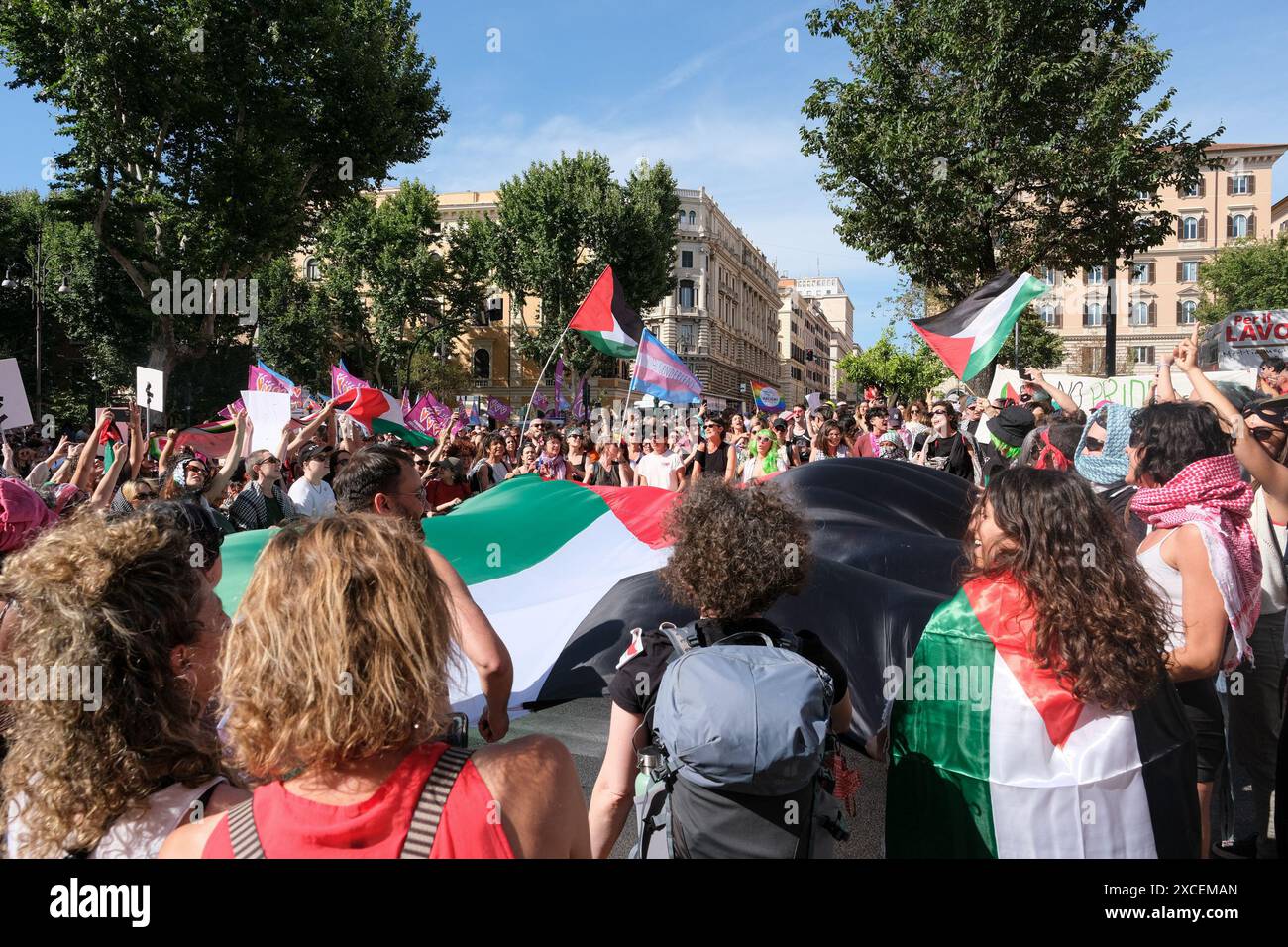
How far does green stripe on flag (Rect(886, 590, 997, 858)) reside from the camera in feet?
6.95

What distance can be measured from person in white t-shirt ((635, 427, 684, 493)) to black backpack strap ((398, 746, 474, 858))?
9.16 metres

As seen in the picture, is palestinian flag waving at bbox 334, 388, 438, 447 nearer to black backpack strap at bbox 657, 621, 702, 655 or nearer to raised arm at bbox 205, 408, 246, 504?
raised arm at bbox 205, 408, 246, 504

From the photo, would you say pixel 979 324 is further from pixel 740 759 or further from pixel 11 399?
pixel 11 399

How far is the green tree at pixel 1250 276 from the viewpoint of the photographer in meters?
38.5

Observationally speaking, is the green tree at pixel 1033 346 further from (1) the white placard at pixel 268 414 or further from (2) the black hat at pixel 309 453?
(2) the black hat at pixel 309 453

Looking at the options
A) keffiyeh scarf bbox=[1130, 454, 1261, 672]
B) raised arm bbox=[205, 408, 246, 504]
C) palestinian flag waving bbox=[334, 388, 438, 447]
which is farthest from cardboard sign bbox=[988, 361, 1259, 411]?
raised arm bbox=[205, 408, 246, 504]

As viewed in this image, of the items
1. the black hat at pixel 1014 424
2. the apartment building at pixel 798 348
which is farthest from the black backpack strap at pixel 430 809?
the apartment building at pixel 798 348

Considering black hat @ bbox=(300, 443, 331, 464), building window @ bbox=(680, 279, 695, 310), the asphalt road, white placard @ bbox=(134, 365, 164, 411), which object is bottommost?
the asphalt road

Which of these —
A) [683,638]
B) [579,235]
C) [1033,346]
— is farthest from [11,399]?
[1033,346]

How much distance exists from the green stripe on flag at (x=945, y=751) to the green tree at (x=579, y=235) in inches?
1579

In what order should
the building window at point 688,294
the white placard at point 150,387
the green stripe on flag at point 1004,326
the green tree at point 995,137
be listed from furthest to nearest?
the building window at point 688,294 < the green tree at point 995,137 < the green stripe on flag at point 1004,326 < the white placard at point 150,387

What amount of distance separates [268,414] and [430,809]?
6.63 m

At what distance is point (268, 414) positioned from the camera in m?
7.25
